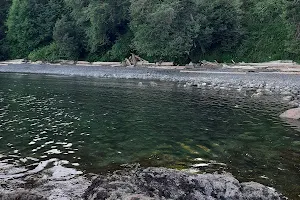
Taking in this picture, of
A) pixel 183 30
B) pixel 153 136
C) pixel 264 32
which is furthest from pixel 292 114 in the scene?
pixel 264 32

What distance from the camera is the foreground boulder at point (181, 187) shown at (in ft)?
28.3

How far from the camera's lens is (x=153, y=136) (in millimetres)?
17312

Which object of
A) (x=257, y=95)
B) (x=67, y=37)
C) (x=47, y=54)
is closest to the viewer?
(x=257, y=95)

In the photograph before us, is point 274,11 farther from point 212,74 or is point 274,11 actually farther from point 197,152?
point 197,152

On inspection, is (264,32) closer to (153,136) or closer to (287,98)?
(287,98)

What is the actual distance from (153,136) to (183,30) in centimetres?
3951

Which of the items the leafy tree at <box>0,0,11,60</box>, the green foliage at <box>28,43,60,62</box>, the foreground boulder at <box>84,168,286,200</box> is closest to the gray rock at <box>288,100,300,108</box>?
the foreground boulder at <box>84,168,286,200</box>

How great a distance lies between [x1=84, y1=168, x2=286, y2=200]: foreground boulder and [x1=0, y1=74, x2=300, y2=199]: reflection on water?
6.61ft

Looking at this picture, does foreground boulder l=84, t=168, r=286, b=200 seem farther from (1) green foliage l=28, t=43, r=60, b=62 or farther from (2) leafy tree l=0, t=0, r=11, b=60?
(2) leafy tree l=0, t=0, r=11, b=60

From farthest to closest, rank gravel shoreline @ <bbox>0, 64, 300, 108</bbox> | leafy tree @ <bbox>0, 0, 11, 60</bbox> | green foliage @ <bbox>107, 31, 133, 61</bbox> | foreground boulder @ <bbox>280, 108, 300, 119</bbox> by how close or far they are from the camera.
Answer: leafy tree @ <bbox>0, 0, 11, 60</bbox>, green foliage @ <bbox>107, 31, 133, 61</bbox>, gravel shoreline @ <bbox>0, 64, 300, 108</bbox>, foreground boulder @ <bbox>280, 108, 300, 119</bbox>

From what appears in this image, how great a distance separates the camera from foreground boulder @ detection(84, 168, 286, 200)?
862 cm

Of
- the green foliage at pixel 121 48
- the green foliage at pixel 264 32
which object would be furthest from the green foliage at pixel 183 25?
the green foliage at pixel 121 48

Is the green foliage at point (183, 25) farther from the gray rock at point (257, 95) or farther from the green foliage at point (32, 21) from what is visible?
the green foliage at point (32, 21)

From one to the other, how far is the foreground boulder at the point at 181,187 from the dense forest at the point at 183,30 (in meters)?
40.0
